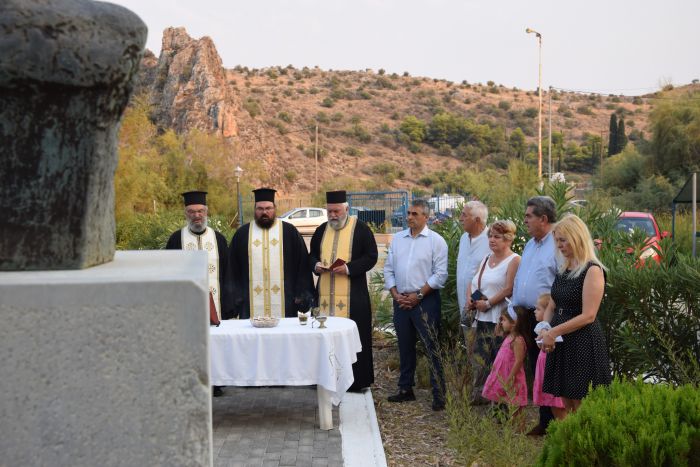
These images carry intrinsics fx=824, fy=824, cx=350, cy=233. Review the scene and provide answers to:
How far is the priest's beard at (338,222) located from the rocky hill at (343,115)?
28.1 meters

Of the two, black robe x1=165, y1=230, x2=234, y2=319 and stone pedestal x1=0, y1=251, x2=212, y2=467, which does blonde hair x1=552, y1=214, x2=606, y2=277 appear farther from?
black robe x1=165, y1=230, x2=234, y2=319

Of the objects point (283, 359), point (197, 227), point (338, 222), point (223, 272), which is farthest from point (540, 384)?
point (197, 227)

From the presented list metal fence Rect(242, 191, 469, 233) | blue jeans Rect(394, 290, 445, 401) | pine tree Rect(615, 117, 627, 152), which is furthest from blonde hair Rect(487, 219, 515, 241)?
pine tree Rect(615, 117, 627, 152)

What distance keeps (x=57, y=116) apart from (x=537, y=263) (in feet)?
12.9

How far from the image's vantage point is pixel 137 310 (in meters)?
2.67

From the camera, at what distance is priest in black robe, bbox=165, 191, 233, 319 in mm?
8070

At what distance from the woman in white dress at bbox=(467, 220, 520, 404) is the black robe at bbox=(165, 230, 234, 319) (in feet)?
8.42

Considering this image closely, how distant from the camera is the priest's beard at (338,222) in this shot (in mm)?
8078

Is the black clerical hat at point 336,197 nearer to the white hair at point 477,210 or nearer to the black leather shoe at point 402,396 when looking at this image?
the white hair at point 477,210

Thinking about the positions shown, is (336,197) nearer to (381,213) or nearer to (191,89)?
(381,213)

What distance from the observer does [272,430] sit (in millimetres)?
6637

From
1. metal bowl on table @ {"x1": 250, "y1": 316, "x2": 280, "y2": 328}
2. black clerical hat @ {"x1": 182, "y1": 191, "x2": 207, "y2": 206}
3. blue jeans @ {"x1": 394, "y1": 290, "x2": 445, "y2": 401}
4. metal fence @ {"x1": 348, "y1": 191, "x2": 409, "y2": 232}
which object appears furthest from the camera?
metal fence @ {"x1": 348, "y1": 191, "x2": 409, "y2": 232}

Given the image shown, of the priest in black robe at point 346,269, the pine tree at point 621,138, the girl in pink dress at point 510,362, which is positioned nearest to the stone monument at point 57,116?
the girl in pink dress at point 510,362

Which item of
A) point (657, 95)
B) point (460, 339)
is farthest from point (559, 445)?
point (657, 95)
